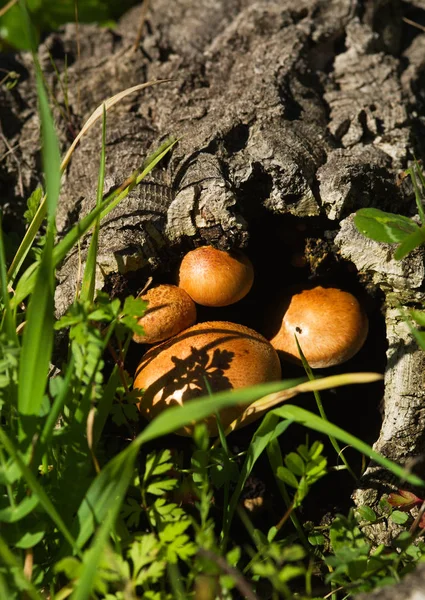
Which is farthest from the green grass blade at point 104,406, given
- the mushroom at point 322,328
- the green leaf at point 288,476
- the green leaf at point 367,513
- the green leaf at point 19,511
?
the green leaf at point 367,513

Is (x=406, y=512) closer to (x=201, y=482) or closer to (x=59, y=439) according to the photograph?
(x=201, y=482)

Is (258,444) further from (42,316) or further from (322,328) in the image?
(42,316)

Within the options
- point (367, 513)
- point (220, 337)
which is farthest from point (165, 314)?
point (367, 513)

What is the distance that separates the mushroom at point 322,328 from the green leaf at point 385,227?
424mm

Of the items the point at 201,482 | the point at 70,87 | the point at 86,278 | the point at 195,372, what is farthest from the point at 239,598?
the point at 70,87

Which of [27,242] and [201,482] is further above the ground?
[27,242]

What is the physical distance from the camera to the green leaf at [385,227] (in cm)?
238

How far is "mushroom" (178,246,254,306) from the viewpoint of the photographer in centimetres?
260

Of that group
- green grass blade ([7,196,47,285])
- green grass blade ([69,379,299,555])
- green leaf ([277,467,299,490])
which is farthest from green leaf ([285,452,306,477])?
green grass blade ([7,196,47,285])

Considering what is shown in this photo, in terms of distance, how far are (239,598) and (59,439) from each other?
1003 millimetres

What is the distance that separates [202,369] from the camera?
2461 mm

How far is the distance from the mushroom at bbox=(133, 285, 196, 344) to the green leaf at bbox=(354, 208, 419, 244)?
0.80 m

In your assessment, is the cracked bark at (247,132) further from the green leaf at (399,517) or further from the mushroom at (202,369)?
the mushroom at (202,369)

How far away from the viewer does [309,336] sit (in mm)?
2715
